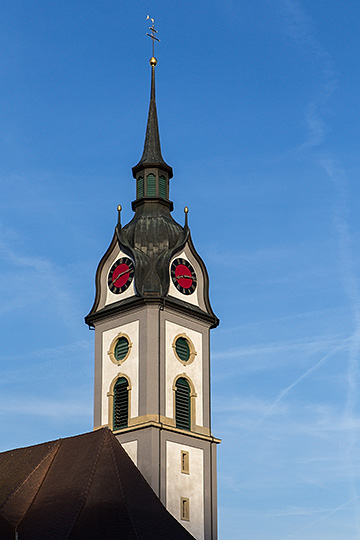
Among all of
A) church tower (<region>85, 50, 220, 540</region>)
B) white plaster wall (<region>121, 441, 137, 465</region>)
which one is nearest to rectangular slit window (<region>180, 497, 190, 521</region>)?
church tower (<region>85, 50, 220, 540</region>)

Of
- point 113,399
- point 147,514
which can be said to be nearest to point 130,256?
point 113,399

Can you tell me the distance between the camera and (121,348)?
54.8m

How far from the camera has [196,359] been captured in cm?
5509

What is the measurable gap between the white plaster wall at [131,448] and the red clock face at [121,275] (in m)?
7.70

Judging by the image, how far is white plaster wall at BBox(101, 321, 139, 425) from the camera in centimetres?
5294

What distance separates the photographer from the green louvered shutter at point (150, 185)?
58.9 metres

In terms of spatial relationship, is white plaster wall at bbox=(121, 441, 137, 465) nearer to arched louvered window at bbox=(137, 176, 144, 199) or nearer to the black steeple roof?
arched louvered window at bbox=(137, 176, 144, 199)

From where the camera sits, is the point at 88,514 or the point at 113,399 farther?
the point at 113,399

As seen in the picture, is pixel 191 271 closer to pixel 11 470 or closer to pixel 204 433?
pixel 204 433

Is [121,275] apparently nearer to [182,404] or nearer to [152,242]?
[152,242]

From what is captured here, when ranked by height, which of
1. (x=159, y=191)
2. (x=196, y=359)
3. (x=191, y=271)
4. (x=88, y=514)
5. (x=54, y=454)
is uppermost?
(x=159, y=191)

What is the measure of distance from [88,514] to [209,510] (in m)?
9.48

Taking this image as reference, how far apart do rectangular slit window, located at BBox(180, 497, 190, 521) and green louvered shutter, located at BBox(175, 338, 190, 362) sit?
21.7 ft

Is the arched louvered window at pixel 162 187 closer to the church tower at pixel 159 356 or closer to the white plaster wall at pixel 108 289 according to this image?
the church tower at pixel 159 356
